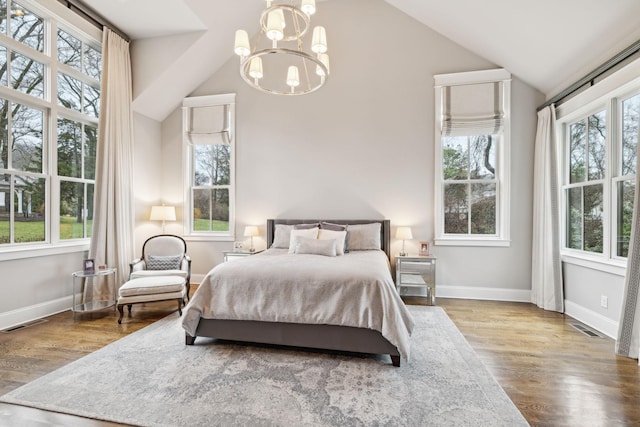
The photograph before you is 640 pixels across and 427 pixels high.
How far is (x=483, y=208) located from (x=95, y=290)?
5.35 metres

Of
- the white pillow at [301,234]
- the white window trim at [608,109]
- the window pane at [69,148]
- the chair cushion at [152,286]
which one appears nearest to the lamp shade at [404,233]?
the white pillow at [301,234]

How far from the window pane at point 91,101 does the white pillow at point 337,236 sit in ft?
11.5

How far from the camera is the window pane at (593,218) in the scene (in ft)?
10.7

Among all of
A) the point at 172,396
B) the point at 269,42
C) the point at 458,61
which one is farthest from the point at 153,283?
the point at 458,61

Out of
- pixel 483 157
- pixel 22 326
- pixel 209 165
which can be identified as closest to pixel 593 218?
pixel 483 157

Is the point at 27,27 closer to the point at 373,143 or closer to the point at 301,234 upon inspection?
the point at 301,234

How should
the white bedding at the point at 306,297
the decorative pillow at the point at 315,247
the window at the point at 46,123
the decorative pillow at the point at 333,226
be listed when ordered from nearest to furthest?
the white bedding at the point at 306,297
the window at the point at 46,123
the decorative pillow at the point at 315,247
the decorative pillow at the point at 333,226

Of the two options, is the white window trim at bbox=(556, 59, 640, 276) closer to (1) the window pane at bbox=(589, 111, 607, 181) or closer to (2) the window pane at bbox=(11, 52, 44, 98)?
(1) the window pane at bbox=(589, 111, 607, 181)

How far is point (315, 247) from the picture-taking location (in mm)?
3754

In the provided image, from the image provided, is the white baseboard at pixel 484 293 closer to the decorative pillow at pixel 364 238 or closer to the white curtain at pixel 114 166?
the decorative pillow at pixel 364 238

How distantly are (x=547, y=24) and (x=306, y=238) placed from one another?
3.41 metres

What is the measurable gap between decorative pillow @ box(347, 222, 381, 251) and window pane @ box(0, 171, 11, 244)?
386 cm

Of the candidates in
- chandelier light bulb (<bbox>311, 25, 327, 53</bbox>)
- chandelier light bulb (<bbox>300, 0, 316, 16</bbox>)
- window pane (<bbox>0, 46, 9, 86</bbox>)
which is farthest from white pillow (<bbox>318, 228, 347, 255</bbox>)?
window pane (<bbox>0, 46, 9, 86</bbox>)

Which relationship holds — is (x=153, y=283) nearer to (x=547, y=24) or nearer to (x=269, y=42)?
(x=269, y=42)
